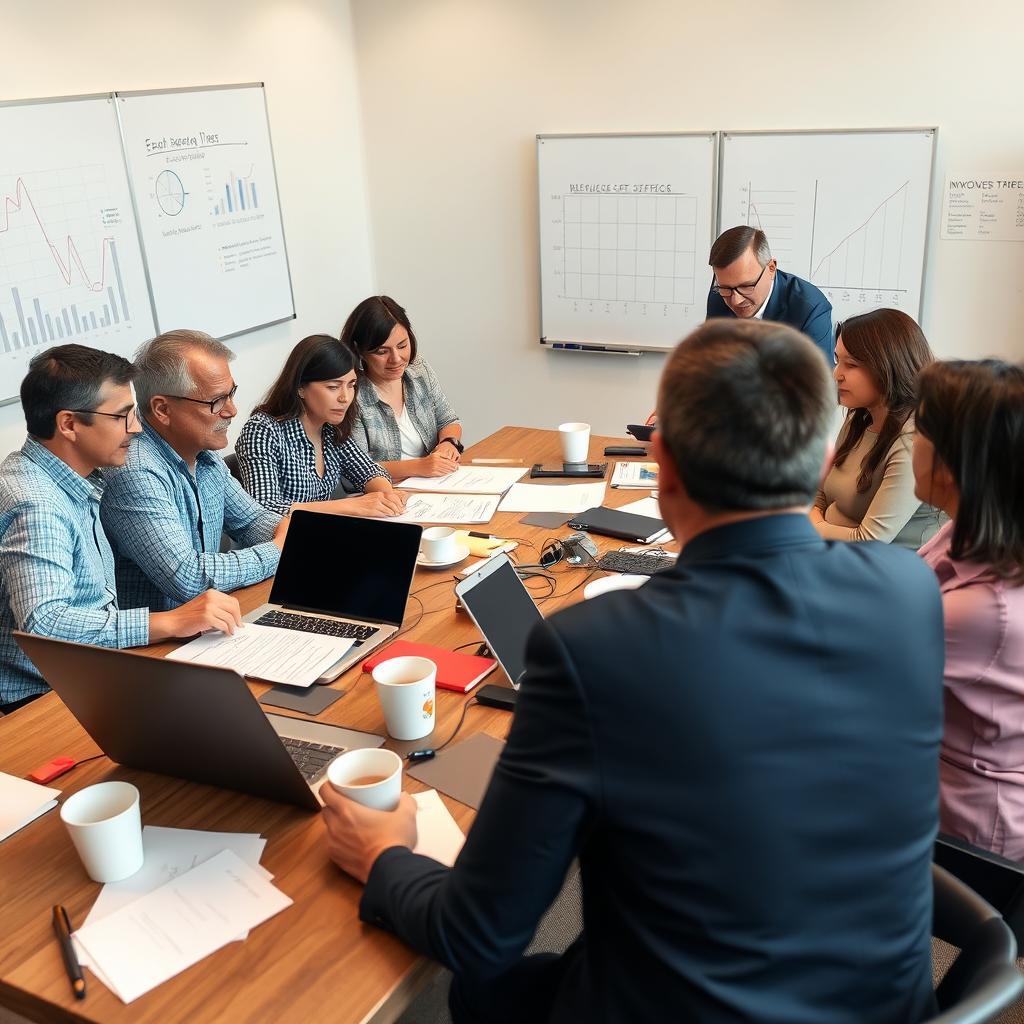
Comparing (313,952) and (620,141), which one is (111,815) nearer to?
(313,952)

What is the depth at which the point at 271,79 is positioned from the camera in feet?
14.2

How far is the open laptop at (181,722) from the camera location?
1.31 metres

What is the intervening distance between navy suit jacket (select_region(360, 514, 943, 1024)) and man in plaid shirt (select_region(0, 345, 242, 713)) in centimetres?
116

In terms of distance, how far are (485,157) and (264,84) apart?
3.38 ft

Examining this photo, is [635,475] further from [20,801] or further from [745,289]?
[20,801]

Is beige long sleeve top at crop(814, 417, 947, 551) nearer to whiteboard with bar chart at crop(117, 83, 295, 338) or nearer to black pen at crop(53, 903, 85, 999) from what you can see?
black pen at crop(53, 903, 85, 999)

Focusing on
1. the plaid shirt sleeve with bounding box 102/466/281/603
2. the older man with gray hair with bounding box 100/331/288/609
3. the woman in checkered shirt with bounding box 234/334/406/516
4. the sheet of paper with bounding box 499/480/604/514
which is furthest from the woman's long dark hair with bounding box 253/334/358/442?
the plaid shirt sleeve with bounding box 102/466/281/603

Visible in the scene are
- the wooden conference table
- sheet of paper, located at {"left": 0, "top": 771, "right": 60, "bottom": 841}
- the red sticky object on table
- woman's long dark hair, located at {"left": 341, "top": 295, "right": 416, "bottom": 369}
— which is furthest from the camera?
woman's long dark hair, located at {"left": 341, "top": 295, "right": 416, "bottom": 369}

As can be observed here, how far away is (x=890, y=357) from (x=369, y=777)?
1.65 metres

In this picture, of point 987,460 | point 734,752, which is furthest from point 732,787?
point 987,460

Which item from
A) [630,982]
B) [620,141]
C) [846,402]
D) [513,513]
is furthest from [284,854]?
[620,141]

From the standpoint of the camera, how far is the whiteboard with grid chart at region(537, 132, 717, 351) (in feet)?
14.0

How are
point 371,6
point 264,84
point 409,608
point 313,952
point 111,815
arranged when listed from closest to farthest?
point 313,952, point 111,815, point 409,608, point 264,84, point 371,6

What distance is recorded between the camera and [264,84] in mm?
4262
